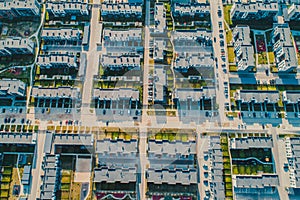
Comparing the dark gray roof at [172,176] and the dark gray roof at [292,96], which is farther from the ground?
the dark gray roof at [292,96]

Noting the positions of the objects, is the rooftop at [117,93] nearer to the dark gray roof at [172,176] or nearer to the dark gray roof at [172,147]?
the dark gray roof at [172,147]

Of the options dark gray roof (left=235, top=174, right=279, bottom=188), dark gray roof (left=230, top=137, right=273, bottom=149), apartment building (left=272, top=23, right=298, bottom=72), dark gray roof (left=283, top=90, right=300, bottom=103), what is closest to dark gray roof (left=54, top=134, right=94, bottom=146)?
dark gray roof (left=230, top=137, right=273, bottom=149)

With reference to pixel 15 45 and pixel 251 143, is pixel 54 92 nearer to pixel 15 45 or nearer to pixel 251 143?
pixel 15 45

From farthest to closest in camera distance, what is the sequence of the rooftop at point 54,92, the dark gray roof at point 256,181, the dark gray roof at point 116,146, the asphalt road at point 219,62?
the asphalt road at point 219,62 < the rooftop at point 54,92 < the dark gray roof at point 116,146 < the dark gray roof at point 256,181

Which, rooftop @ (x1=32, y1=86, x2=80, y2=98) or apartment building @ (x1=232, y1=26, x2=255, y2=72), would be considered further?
apartment building @ (x1=232, y1=26, x2=255, y2=72)

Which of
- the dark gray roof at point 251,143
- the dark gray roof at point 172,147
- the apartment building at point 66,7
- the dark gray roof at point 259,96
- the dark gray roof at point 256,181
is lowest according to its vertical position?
the dark gray roof at point 256,181

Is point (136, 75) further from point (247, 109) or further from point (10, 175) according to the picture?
point (10, 175)

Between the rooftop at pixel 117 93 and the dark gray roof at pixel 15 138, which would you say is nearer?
the dark gray roof at pixel 15 138

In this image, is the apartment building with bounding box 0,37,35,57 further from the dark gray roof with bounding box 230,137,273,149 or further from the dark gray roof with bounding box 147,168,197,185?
the dark gray roof with bounding box 230,137,273,149

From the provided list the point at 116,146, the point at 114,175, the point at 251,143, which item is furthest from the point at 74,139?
the point at 251,143

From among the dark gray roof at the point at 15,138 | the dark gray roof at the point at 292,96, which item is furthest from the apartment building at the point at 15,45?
the dark gray roof at the point at 292,96

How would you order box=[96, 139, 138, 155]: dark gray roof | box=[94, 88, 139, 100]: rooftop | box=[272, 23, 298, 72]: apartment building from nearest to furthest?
box=[96, 139, 138, 155]: dark gray roof → box=[94, 88, 139, 100]: rooftop → box=[272, 23, 298, 72]: apartment building
